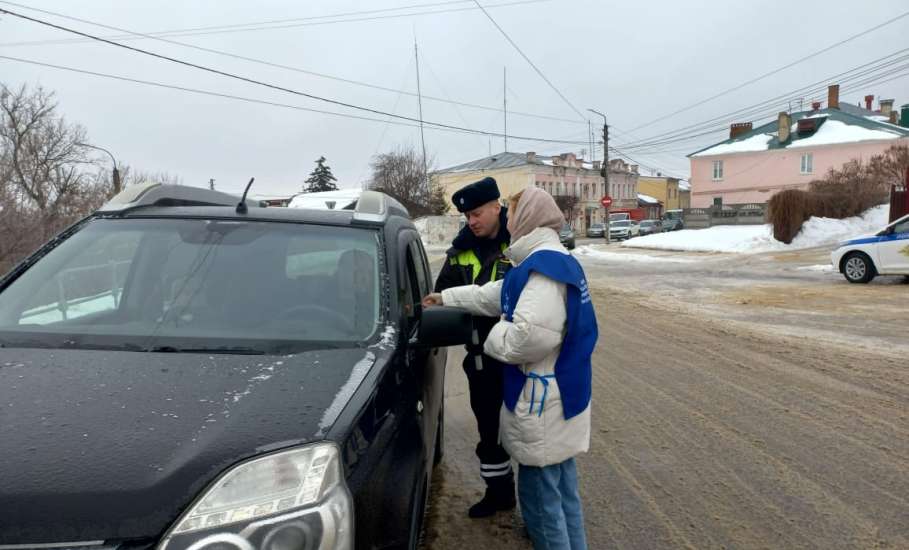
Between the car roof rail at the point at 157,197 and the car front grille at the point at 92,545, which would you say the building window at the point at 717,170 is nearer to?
the car roof rail at the point at 157,197

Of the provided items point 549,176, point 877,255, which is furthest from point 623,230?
point 877,255

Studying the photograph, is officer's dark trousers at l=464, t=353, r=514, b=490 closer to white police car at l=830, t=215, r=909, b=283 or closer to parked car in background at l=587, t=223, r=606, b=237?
white police car at l=830, t=215, r=909, b=283

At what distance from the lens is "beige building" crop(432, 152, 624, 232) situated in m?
64.9

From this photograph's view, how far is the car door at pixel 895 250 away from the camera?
12.9 metres

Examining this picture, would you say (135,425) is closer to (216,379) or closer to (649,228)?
(216,379)

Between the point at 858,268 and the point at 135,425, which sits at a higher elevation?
the point at 135,425

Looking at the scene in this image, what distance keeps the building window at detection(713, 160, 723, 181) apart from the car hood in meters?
59.1

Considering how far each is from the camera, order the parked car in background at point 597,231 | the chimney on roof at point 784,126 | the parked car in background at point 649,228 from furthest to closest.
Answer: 1. the parked car in background at point 597,231
2. the chimney on roof at point 784,126
3. the parked car in background at point 649,228

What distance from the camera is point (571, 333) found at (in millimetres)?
2541

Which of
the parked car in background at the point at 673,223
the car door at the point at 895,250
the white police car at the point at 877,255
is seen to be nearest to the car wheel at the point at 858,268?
the white police car at the point at 877,255

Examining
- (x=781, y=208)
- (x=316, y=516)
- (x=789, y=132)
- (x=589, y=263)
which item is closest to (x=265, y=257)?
(x=316, y=516)

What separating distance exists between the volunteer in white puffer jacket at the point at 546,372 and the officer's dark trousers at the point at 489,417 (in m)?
0.71

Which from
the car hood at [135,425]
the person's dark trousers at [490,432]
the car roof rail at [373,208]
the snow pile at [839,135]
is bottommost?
the person's dark trousers at [490,432]

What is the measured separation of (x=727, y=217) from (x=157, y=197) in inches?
1647
